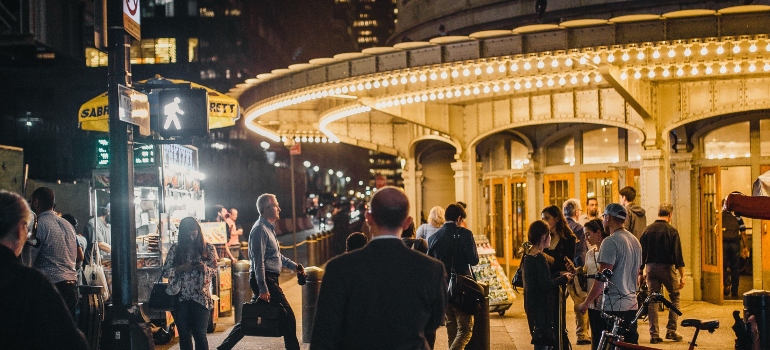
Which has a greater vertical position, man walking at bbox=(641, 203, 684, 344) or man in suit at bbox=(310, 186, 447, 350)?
man in suit at bbox=(310, 186, 447, 350)

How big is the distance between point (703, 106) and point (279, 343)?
9065mm

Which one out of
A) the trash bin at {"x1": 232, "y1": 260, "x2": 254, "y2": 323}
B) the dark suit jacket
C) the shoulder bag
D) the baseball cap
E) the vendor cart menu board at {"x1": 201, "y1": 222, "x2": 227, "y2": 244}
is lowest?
the trash bin at {"x1": 232, "y1": 260, "x2": 254, "y2": 323}

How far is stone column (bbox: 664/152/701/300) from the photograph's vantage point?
15.7 meters

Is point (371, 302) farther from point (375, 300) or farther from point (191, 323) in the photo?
point (191, 323)

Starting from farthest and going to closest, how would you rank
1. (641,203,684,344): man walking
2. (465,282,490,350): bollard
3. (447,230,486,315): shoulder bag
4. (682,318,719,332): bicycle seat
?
(641,203,684,344): man walking → (465,282,490,350): bollard → (447,230,486,315): shoulder bag → (682,318,719,332): bicycle seat

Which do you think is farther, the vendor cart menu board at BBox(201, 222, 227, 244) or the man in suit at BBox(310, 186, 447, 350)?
the vendor cart menu board at BBox(201, 222, 227, 244)

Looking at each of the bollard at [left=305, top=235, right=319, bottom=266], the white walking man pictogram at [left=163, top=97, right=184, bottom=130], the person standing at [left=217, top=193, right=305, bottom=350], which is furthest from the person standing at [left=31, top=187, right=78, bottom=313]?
the bollard at [left=305, top=235, right=319, bottom=266]

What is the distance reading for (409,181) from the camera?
23.8 meters

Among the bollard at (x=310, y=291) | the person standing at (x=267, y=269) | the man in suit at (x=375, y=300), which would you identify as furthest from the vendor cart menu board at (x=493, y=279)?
the man in suit at (x=375, y=300)

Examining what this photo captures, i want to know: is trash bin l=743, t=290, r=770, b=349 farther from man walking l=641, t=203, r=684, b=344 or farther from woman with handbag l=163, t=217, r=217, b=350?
woman with handbag l=163, t=217, r=217, b=350

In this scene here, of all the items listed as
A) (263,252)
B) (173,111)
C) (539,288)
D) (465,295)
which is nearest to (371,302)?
(539,288)

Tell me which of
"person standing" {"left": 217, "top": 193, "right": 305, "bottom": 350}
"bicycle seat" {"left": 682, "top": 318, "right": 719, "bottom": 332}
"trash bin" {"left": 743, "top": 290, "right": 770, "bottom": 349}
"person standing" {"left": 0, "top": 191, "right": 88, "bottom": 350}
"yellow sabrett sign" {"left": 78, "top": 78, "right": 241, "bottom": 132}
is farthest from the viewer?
"yellow sabrett sign" {"left": 78, "top": 78, "right": 241, "bottom": 132}

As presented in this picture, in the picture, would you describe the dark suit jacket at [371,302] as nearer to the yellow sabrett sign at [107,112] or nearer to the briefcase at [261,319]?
the briefcase at [261,319]

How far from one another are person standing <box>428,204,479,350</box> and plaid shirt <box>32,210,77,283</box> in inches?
160
